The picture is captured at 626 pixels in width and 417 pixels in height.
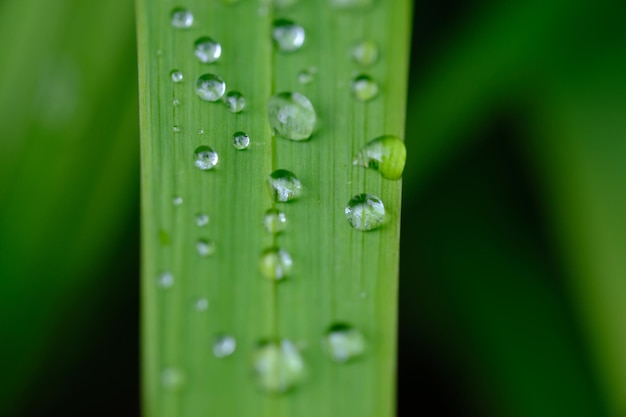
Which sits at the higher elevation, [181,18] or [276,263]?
[181,18]

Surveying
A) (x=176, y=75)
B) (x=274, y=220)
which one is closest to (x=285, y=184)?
(x=274, y=220)

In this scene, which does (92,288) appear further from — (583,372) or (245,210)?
(583,372)

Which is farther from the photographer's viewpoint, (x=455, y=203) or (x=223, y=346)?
(x=455, y=203)

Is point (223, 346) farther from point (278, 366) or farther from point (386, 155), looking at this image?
point (386, 155)

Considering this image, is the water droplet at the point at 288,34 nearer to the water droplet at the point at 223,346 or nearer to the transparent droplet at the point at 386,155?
the transparent droplet at the point at 386,155

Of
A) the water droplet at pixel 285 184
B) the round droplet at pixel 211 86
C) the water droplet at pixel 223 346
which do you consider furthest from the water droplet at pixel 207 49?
the water droplet at pixel 223 346

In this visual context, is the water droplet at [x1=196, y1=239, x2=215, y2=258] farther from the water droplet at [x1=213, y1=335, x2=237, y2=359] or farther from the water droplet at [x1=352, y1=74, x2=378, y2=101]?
the water droplet at [x1=352, y1=74, x2=378, y2=101]

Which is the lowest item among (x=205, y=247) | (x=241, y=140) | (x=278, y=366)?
(x=278, y=366)

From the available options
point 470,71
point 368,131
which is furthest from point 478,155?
point 368,131
